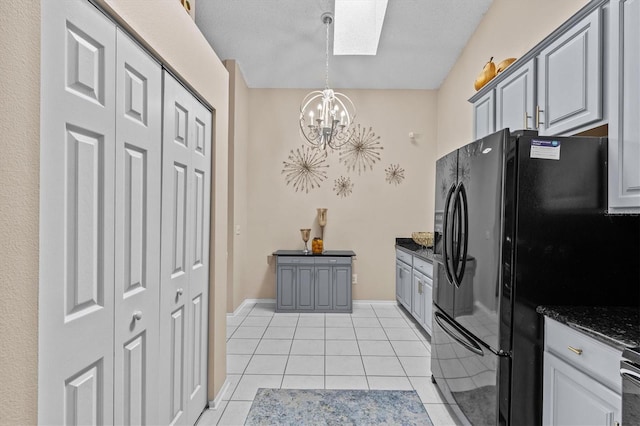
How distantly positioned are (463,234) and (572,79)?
38.0 inches

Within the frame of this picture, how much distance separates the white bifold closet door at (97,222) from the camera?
961mm

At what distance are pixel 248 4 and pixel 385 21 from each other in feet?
4.35

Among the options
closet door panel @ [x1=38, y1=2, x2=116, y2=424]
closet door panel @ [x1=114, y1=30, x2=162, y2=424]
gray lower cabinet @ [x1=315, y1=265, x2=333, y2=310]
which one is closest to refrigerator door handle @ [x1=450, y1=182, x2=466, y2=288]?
closet door panel @ [x1=114, y1=30, x2=162, y2=424]

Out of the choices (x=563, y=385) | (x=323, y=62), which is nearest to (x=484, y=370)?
(x=563, y=385)

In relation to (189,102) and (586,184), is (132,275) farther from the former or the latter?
(586,184)

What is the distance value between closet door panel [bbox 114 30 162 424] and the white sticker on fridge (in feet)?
5.76

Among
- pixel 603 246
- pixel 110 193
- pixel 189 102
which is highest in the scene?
pixel 189 102

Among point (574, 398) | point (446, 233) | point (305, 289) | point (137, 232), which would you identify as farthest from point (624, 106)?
point (305, 289)

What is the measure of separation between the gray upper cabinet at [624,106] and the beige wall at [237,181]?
361 centimetres

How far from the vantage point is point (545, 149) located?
1.68 m

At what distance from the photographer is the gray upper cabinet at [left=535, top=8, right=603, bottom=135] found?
5.34 ft

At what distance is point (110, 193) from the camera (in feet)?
3.99

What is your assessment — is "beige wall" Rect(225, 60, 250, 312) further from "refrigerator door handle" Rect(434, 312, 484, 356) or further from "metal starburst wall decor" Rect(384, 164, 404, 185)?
"refrigerator door handle" Rect(434, 312, 484, 356)

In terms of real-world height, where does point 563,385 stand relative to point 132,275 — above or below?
below
